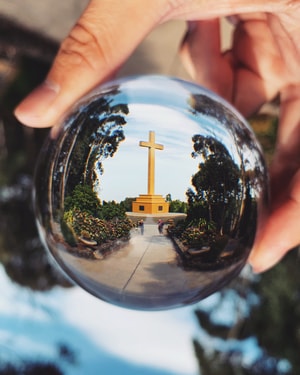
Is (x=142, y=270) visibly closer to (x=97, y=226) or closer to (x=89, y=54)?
(x=97, y=226)

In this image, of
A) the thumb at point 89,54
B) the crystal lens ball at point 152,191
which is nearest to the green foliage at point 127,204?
the crystal lens ball at point 152,191

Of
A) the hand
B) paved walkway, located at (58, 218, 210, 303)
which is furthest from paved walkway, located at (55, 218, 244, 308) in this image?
the hand

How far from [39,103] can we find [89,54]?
9cm

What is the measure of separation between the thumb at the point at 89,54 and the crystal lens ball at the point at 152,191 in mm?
71

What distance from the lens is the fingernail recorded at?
627 millimetres

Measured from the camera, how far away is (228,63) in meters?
1.01

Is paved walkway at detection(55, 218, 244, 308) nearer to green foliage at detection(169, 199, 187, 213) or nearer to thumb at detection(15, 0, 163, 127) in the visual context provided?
green foliage at detection(169, 199, 187, 213)

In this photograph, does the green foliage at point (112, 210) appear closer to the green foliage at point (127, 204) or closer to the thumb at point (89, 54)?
the green foliage at point (127, 204)

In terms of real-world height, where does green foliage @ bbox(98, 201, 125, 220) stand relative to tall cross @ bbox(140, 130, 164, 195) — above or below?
below

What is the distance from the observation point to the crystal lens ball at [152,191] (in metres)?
0.49

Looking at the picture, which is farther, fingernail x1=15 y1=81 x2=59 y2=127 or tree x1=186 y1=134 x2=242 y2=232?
fingernail x1=15 y1=81 x2=59 y2=127

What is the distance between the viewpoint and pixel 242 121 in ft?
1.91

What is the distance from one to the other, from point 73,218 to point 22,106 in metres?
0.19

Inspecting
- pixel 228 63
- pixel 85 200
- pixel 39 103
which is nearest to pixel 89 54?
pixel 39 103
